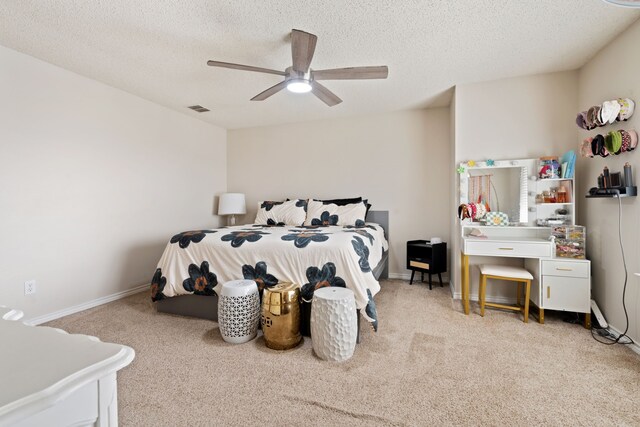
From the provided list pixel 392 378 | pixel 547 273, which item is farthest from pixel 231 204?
pixel 547 273

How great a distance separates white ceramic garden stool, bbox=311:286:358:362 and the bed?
0.76 feet

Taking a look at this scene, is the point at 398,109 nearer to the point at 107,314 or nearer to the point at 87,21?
the point at 87,21

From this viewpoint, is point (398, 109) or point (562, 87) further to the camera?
point (398, 109)

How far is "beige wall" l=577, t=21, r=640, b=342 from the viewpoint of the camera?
2047mm

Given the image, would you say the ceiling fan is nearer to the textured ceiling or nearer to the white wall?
the textured ceiling

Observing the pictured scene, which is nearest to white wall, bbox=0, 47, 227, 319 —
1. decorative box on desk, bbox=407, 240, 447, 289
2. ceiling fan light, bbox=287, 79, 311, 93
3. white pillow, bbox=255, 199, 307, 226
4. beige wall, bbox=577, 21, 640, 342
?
white pillow, bbox=255, 199, 307, 226

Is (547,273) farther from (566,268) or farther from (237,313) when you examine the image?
(237,313)

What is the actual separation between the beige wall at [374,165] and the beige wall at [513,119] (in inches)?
28.7

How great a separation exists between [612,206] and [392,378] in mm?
2192

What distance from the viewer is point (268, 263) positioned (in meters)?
2.36

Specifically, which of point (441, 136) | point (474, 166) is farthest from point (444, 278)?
point (441, 136)

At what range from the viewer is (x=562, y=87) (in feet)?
9.23

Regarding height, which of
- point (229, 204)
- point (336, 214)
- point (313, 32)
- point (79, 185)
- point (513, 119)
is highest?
point (313, 32)

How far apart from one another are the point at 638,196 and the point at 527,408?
65.6 inches
